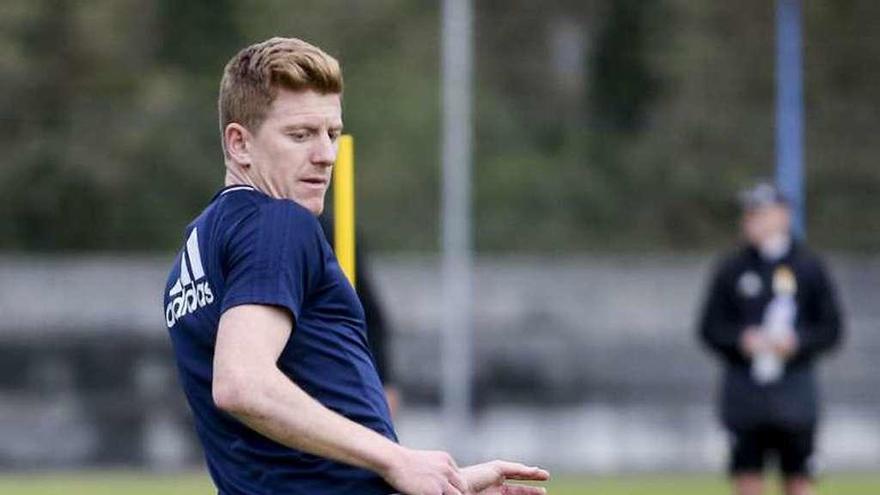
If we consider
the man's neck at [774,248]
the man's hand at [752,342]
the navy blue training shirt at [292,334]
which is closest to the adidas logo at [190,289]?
the navy blue training shirt at [292,334]

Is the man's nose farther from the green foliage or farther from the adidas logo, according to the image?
the green foliage

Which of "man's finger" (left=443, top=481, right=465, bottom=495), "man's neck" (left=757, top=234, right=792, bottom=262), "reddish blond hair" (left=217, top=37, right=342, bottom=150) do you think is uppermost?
"man's neck" (left=757, top=234, right=792, bottom=262)

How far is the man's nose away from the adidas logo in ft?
0.95

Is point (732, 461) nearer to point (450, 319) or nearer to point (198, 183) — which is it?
point (450, 319)

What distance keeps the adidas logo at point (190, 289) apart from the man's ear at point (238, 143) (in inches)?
6.6

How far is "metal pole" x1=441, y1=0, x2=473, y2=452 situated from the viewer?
16.2m

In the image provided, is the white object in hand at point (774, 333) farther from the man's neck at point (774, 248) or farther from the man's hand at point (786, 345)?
the man's neck at point (774, 248)

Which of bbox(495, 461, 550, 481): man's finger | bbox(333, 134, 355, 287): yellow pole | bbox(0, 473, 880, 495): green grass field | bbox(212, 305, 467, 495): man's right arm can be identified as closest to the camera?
bbox(212, 305, 467, 495): man's right arm

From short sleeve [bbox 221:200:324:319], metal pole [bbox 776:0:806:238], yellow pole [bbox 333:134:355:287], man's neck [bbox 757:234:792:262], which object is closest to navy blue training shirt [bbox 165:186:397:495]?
short sleeve [bbox 221:200:324:319]

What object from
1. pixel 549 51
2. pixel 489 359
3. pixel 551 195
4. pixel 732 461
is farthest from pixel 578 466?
pixel 732 461

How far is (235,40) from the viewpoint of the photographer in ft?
52.6

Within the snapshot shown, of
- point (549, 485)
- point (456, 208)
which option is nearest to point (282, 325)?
point (549, 485)

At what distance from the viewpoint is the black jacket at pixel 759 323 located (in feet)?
37.1

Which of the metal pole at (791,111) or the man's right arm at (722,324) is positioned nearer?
the man's right arm at (722,324)
